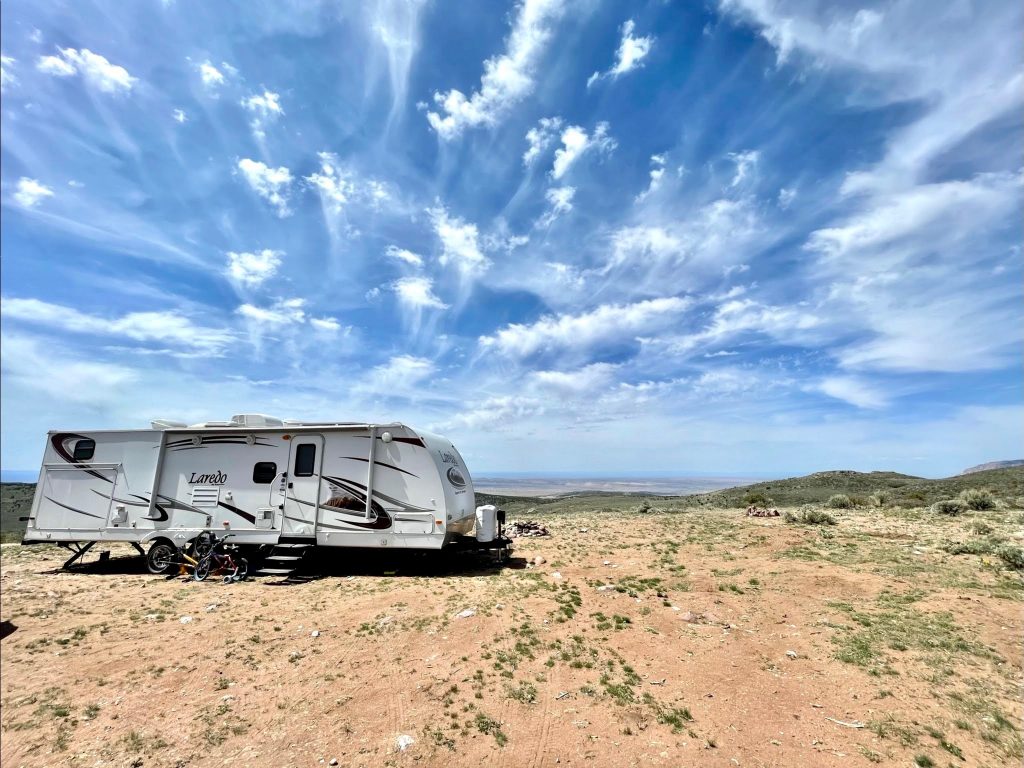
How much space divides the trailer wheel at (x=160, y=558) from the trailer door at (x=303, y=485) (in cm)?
316

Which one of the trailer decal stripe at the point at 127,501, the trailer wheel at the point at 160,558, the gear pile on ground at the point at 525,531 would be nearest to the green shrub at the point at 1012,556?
the gear pile on ground at the point at 525,531

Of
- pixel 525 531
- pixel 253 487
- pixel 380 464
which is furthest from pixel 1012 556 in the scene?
pixel 253 487

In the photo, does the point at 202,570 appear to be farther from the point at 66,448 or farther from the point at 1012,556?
the point at 1012,556

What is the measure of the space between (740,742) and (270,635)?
7104 mm

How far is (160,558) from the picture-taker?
12195mm

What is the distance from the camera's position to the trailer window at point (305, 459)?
1209 centimetres

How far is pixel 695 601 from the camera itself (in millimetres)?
9516

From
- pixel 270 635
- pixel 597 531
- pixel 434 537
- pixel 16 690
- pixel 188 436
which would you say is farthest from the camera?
pixel 597 531

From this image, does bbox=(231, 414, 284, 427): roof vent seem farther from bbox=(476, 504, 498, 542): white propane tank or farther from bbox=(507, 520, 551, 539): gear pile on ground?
bbox=(507, 520, 551, 539): gear pile on ground

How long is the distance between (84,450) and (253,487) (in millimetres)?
4752

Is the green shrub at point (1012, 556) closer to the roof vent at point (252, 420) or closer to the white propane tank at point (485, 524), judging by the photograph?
the white propane tank at point (485, 524)

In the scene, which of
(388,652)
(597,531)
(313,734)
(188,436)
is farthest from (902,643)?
(188,436)

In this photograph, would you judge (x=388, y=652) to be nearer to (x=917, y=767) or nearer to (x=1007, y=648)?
(x=917, y=767)

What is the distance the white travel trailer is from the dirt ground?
1158mm
